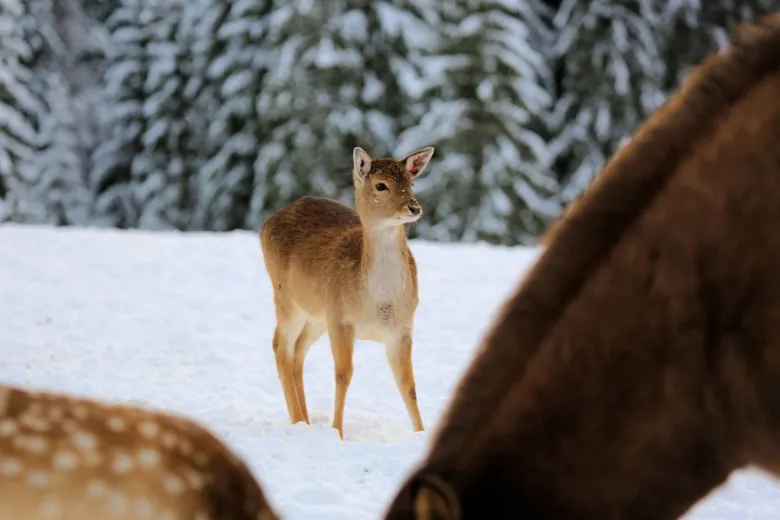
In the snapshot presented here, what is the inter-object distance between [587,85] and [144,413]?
22.1m

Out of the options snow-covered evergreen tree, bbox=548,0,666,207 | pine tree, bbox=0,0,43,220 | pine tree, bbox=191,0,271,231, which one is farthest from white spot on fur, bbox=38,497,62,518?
pine tree, bbox=0,0,43,220

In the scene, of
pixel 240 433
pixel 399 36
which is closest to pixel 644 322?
pixel 240 433

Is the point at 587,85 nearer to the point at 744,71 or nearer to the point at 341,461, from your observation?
the point at 341,461

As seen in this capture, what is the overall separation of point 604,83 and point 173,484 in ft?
72.8

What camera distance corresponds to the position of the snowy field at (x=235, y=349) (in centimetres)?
456

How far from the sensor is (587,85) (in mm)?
23250

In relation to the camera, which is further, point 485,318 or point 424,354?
point 485,318

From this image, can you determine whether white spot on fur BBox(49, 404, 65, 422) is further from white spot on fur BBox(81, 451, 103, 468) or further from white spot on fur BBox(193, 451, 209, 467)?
white spot on fur BBox(193, 451, 209, 467)

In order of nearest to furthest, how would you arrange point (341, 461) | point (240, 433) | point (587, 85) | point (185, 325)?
1. point (341, 461)
2. point (240, 433)
3. point (185, 325)
4. point (587, 85)

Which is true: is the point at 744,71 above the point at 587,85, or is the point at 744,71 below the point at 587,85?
above

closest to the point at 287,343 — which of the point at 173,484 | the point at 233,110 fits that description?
the point at 173,484

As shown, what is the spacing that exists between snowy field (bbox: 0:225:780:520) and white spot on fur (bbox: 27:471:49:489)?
5.00 ft

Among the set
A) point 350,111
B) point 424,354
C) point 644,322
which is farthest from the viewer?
point 350,111

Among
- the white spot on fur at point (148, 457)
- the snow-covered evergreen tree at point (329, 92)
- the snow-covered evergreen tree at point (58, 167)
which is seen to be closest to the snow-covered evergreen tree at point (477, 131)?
the snow-covered evergreen tree at point (329, 92)
